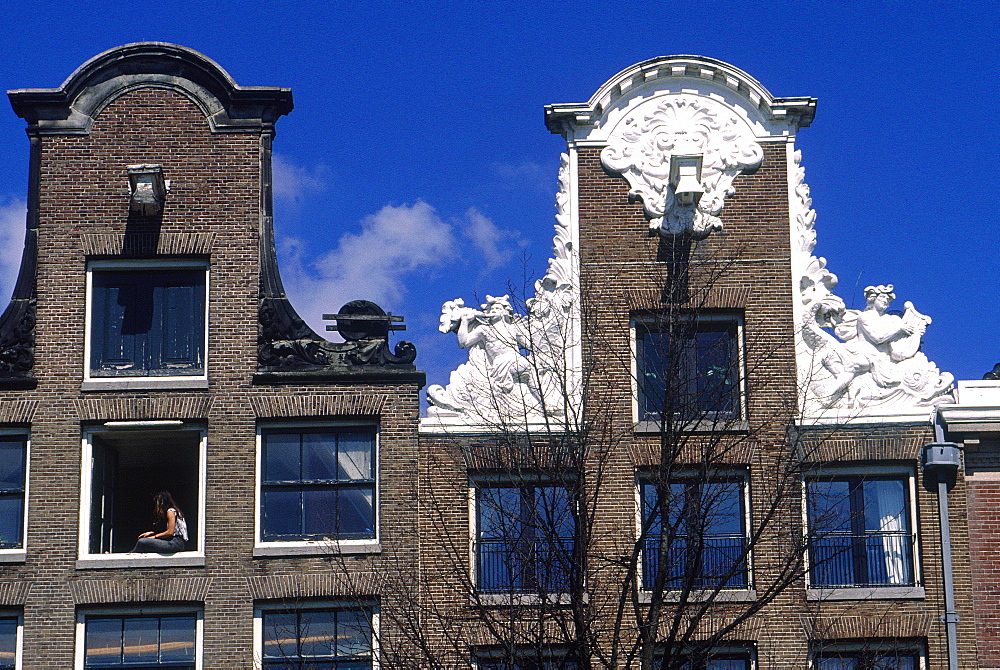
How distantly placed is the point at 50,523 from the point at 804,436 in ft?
40.7

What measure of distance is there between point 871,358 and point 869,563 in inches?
136

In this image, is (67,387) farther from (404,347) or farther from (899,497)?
(899,497)

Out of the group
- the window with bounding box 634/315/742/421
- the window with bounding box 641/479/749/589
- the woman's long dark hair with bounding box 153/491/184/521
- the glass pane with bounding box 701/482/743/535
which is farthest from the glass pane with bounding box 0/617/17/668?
the glass pane with bounding box 701/482/743/535

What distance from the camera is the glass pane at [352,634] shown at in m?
30.0

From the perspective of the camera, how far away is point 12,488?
30828 millimetres

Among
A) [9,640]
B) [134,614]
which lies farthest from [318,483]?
[9,640]

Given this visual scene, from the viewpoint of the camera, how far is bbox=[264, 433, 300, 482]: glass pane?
3102 cm

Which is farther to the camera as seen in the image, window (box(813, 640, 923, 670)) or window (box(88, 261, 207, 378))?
window (box(88, 261, 207, 378))

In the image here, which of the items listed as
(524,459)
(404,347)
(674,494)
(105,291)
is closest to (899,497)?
(674,494)

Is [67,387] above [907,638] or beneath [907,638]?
above

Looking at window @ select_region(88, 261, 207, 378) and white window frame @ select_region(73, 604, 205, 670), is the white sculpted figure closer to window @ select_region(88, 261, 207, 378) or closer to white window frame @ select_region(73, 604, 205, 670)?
window @ select_region(88, 261, 207, 378)

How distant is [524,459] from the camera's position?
1158 inches

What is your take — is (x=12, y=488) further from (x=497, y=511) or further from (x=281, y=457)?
(x=497, y=511)

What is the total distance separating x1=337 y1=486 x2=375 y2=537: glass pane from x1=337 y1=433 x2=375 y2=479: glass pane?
0.27 m
